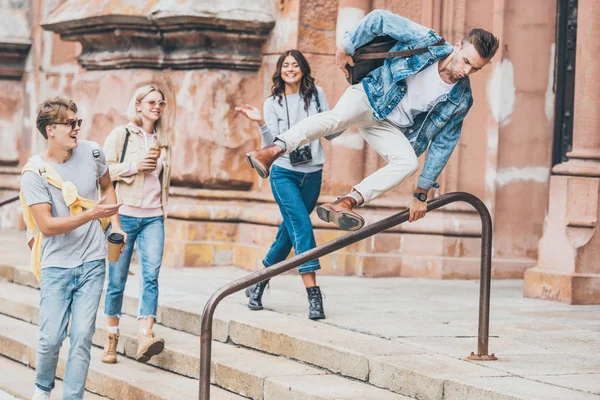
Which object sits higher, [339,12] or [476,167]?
[339,12]

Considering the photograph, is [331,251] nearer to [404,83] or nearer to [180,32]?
[404,83]

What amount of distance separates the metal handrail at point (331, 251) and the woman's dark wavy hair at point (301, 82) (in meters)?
1.90

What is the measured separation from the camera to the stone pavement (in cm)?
572

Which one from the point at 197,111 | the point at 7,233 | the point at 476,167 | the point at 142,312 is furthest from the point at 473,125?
the point at 7,233

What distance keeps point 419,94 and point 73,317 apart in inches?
83.4

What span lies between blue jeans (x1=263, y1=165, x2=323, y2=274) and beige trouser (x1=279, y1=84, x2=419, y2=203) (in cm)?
130

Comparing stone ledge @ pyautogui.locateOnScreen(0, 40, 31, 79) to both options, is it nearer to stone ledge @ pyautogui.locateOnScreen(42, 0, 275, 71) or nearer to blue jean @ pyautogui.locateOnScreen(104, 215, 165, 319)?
stone ledge @ pyautogui.locateOnScreen(42, 0, 275, 71)

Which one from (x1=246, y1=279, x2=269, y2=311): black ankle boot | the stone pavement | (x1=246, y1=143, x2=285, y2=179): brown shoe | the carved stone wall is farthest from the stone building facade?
(x1=246, y1=143, x2=285, y2=179): brown shoe

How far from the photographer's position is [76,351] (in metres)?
5.95

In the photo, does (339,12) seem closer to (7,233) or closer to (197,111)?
(197,111)

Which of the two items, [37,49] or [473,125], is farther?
[37,49]

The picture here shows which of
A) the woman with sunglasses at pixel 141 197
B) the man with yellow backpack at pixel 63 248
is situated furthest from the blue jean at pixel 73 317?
the woman with sunglasses at pixel 141 197

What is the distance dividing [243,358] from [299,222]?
43.7 inches

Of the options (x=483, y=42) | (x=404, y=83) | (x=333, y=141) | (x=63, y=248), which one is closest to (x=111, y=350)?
(x=63, y=248)
